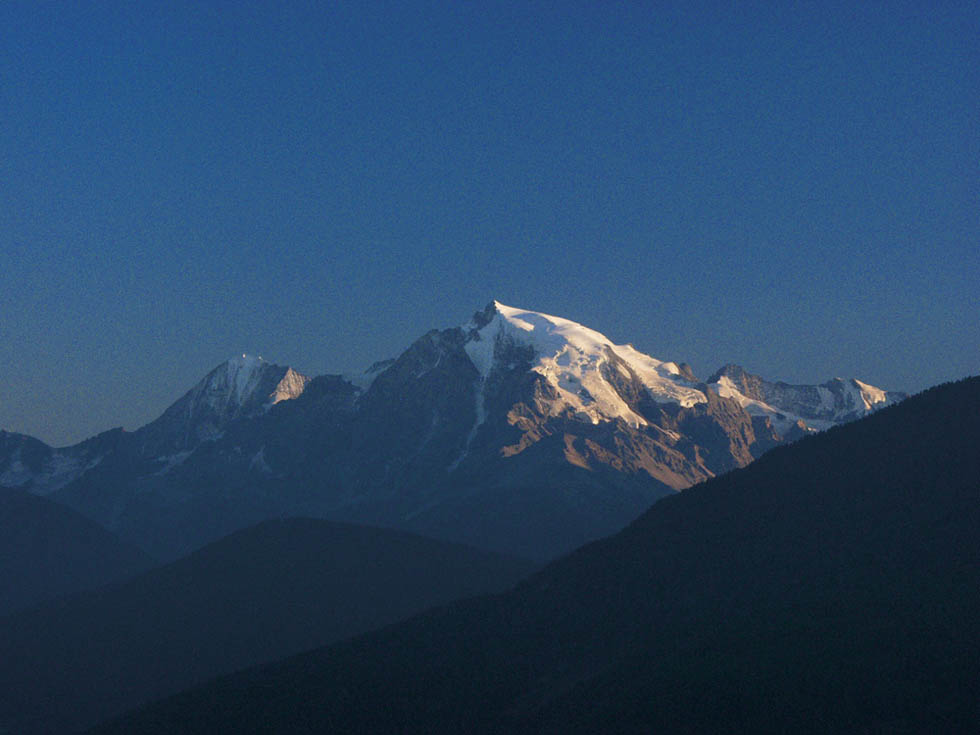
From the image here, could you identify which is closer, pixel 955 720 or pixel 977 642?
pixel 955 720

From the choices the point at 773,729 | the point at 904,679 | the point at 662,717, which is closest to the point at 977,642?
the point at 904,679

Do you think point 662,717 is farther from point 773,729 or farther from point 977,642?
point 977,642

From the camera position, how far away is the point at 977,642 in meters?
198

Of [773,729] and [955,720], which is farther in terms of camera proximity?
[773,729]

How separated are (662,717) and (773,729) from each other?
18993 millimetres

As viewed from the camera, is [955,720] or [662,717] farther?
[662,717]

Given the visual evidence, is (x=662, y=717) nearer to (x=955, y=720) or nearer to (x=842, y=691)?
(x=842, y=691)

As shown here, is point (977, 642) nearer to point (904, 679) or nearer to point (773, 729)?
point (904, 679)

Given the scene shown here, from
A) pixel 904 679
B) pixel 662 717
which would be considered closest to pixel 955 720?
pixel 904 679

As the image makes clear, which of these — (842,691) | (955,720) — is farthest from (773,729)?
(955,720)

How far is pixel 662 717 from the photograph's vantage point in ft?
655

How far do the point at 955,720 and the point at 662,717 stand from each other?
45485 mm

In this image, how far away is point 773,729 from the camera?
188m

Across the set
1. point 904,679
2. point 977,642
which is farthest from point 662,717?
point 977,642
